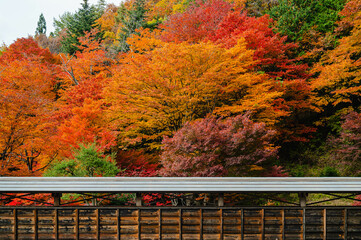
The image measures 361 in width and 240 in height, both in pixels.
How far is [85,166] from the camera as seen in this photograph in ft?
33.0

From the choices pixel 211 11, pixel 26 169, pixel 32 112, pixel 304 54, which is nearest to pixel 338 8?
pixel 304 54

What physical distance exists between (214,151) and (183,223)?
3.30 metres

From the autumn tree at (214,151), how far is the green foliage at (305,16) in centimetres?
1148

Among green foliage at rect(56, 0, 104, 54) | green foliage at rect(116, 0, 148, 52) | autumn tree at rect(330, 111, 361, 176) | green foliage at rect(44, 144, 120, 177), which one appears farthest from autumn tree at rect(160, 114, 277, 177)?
green foliage at rect(56, 0, 104, 54)

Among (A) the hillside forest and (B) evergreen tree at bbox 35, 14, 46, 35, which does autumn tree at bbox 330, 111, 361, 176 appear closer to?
(A) the hillside forest

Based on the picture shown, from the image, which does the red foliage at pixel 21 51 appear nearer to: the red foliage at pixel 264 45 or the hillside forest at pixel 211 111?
the hillside forest at pixel 211 111

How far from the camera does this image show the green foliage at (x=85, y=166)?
9.94 metres

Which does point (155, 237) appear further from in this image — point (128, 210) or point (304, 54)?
point (304, 54)

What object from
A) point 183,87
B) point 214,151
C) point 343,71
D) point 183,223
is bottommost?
point 183,223

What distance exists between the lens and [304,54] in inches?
712

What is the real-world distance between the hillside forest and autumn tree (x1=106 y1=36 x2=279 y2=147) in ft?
0.20

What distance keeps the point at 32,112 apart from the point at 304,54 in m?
18.1

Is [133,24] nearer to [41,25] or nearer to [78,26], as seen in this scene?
[78,26]

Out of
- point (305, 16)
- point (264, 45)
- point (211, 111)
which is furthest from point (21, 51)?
point (305, 16)
